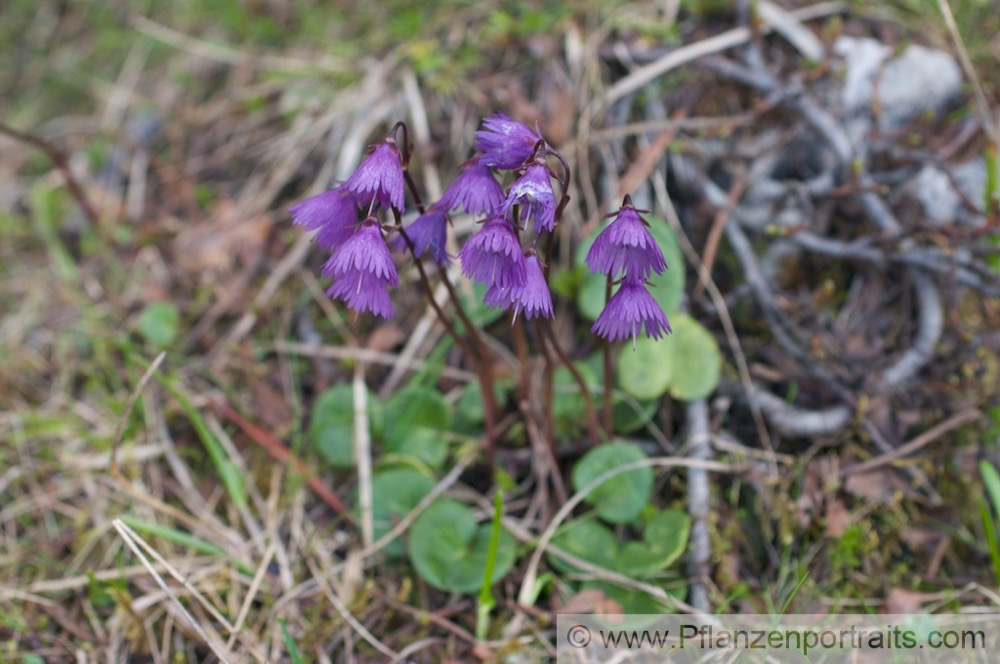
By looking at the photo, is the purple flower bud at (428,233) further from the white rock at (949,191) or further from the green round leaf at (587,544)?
the white rock at (949,191)

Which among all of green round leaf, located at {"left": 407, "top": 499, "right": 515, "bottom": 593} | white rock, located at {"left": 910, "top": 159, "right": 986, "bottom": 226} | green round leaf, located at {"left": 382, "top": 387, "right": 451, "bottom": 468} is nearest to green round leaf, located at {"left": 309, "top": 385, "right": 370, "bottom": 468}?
green round leaf, located at {"left": 382, "top": 387, "right": 451, "bottom": 468}

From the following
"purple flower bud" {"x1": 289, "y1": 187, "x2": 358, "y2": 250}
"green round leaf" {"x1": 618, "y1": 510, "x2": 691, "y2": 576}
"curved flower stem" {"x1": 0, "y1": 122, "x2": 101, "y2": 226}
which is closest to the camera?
"purple flower bud" {"x1": 289, "y1": 187, "x2": 358, "y2": 250}

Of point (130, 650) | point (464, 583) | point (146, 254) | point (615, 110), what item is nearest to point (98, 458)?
point (130, 650)

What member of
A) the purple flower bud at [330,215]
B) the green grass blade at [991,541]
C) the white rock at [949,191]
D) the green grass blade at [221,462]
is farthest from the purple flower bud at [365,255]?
the white rock at [949,191]

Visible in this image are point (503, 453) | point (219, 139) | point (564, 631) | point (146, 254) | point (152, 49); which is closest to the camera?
point (564, 631)

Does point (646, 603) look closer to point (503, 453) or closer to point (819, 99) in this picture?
point (503, 453)

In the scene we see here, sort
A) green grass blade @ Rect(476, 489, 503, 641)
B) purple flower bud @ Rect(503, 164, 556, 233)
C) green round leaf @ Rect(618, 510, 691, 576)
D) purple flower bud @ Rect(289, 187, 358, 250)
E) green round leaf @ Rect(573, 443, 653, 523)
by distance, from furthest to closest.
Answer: green round leaf @ Rect(573, 443, 653, 523) → green round leaf @ Rect(618, 510, 691, 576) → green grass blade @ Rect(476, 489, 503, 641) → purple flower bud @ Rect(289, 187, 358, 250) → purple flower bud @ Rect(503, 164, 556, 233)

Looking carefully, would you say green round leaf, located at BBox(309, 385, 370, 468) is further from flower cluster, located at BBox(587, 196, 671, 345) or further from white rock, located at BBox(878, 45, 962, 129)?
white rock, located at BBox(878, 45, 962, 129)
